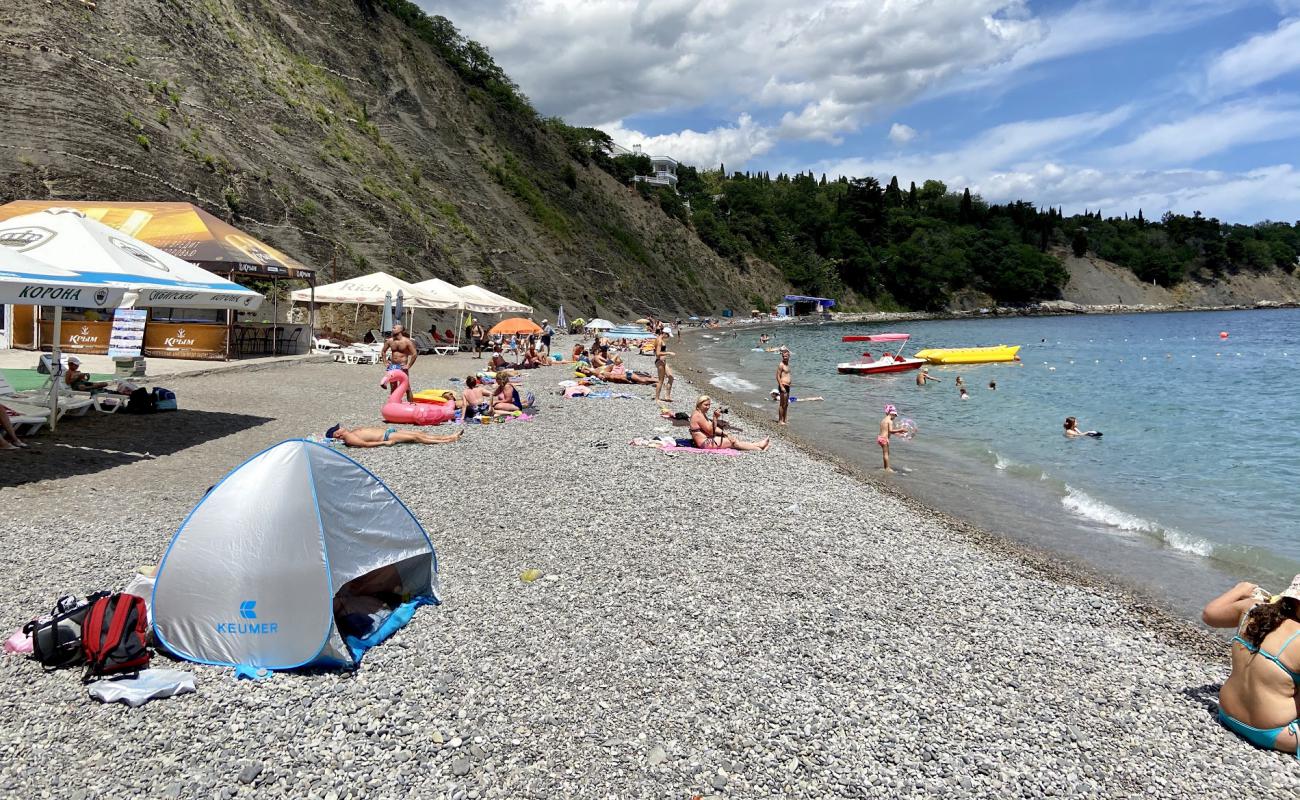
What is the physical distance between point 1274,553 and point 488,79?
70.1 meters

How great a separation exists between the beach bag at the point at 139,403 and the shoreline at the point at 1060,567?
11324 millimetres

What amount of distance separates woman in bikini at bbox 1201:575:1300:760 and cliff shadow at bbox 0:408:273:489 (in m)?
11.0

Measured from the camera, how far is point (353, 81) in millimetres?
47812

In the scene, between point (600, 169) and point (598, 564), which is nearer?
point (598, 564)

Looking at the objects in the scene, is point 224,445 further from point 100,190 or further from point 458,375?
point 100,190

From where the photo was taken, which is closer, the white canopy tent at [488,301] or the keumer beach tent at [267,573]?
the keumer beach tent at [267,573]

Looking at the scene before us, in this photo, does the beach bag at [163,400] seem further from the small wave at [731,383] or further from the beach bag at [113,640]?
the small wave at [731,383]

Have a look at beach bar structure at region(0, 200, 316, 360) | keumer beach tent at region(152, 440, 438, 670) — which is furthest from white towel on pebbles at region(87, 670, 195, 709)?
beach bar structure at region(0, 200, 316, 360)

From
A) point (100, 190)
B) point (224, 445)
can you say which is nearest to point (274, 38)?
point (100, 190)

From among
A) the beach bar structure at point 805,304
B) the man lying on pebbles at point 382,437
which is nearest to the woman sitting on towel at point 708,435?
the man lying on pebbles at point 382,437

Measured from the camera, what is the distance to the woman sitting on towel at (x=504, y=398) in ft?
47.8

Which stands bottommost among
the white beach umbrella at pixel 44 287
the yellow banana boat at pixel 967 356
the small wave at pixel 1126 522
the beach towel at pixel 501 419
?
the small wave at pixel 1126 522

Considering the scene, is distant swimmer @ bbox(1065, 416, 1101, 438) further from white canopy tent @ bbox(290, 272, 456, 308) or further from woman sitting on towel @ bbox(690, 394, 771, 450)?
white canopy tent @ bbox(290, 272, 456, 308)

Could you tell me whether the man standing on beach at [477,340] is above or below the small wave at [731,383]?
above
